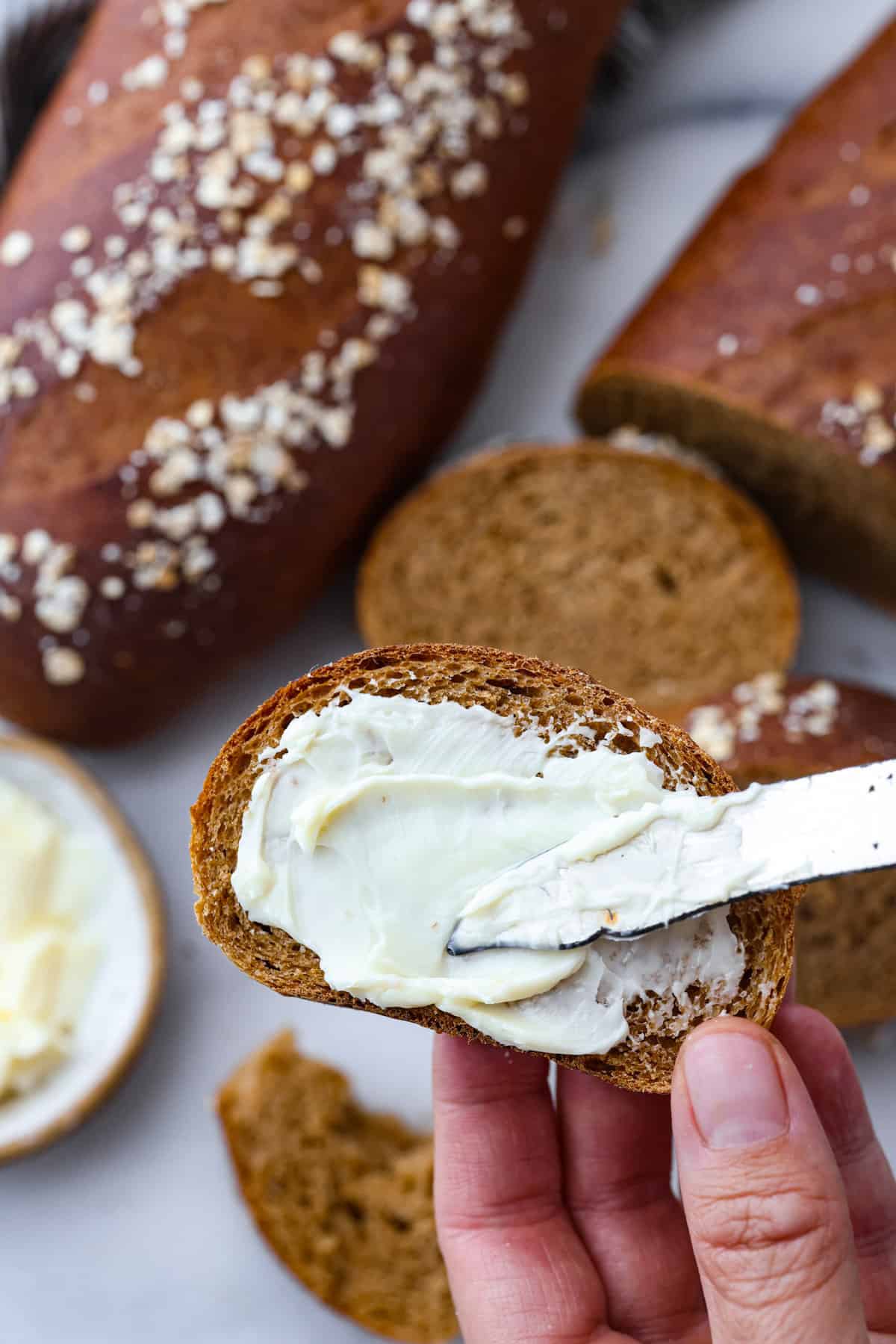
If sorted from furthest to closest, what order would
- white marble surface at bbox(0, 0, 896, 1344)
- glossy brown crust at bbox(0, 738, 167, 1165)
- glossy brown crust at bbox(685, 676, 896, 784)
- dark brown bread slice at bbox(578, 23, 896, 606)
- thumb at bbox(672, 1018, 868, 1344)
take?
white marble surface at bbox(0, 0, 896, 1344) → glossy brown crust at bbox(0, 738, 167, 1165) → dark brown bread slice at bbox(578, 23, 896, 606) → glossy brown crust at bbox(685, 676, 896, 784) → thumb at bbox(672, 1018, 868, 1344)

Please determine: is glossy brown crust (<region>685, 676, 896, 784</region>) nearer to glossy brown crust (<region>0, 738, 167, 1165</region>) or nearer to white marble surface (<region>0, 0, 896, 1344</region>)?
white marble surface (<region>0, 0, 896, 1344</region>)

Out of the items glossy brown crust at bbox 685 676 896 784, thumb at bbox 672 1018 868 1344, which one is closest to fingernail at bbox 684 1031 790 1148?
thumb at bbox 672 1018 868 1344

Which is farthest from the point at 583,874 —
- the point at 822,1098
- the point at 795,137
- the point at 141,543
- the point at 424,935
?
the point at 795,137

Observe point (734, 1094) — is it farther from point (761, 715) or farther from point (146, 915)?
point (146, 915)

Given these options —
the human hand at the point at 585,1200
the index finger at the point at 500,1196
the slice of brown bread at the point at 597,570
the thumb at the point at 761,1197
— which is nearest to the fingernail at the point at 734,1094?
the thumb at the point at 761,1197

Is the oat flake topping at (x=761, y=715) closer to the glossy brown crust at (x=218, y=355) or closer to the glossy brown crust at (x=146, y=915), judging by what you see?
the glossy brown crust at (x=218, y=355)

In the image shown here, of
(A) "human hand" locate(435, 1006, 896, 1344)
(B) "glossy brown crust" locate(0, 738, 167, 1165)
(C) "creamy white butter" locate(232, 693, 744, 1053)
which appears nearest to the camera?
(C) "creamy white butter" locate(232, 693, 744, 1053)

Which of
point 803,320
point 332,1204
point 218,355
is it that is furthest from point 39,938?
point 803,320
